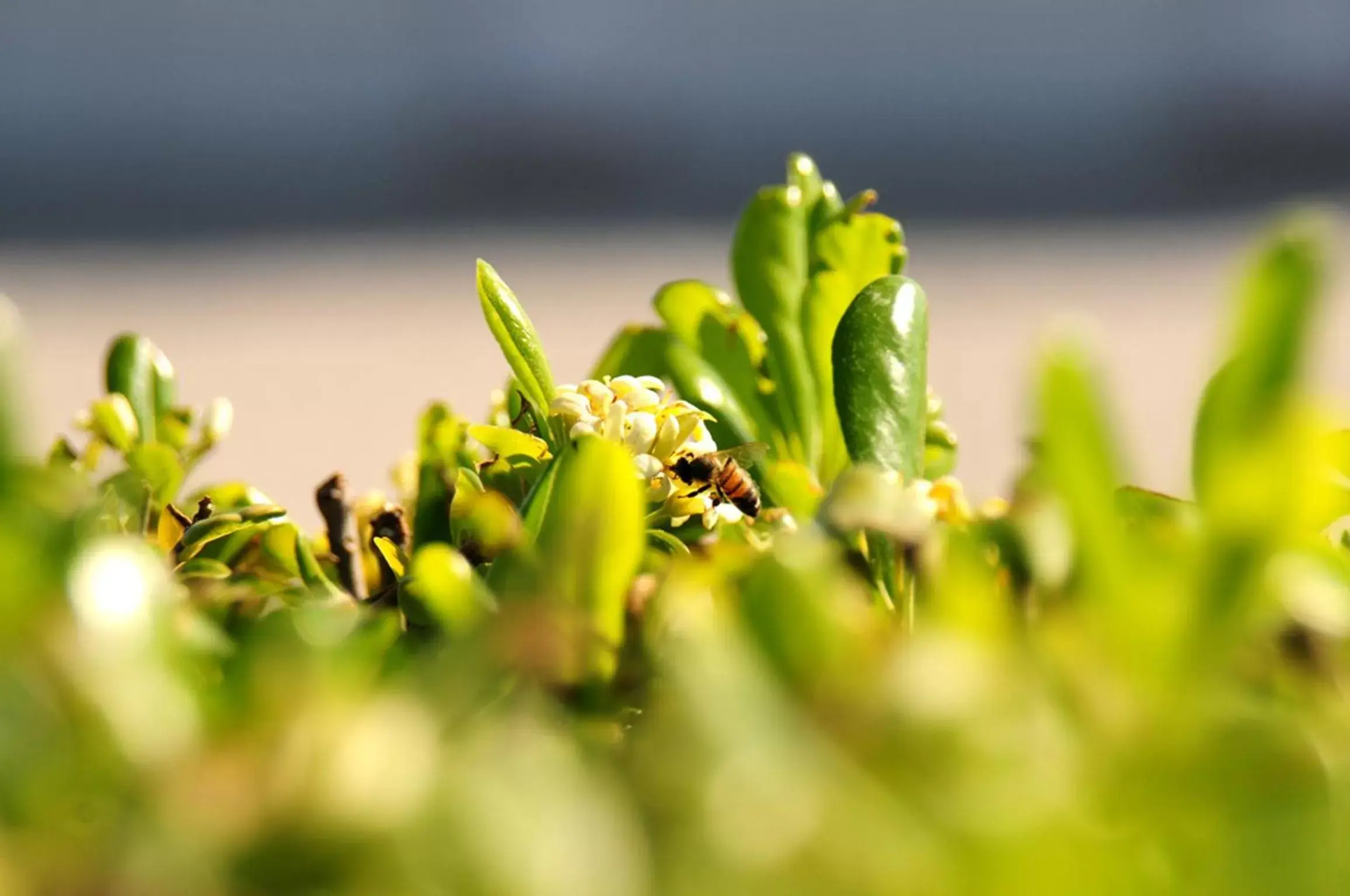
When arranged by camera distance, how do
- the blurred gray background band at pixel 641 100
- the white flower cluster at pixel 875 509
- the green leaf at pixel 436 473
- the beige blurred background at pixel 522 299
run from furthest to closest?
the blurred gray background band at pixel 641 100, the beige blurred background at pixel 522 299, the green leaf at pixel 436 473, the white flower cluster at pixel 875 509

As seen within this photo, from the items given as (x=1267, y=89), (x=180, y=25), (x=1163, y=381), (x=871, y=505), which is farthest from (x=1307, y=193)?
(x=871, y=505)

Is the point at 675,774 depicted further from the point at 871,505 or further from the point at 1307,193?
the point at 1307,193

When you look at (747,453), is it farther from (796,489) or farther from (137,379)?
(137,379)

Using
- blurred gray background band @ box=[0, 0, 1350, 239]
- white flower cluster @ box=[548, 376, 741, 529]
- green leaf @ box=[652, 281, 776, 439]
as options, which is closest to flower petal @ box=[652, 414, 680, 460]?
white flower cluster @ box=[548, 376, 741, 529]

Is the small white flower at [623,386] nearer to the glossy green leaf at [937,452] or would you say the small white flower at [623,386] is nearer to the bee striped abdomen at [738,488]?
the bee striped abdomen at [738,488]

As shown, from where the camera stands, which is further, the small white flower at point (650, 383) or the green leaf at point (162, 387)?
the green leaf at point (162, 387)

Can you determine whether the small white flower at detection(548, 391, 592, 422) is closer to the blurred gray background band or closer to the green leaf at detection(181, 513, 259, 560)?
the green leaf at detection(181, 513, 259, 560)

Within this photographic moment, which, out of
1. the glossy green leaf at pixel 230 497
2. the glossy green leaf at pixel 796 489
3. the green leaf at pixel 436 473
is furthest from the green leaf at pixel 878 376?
the glossy green leaf at pixel 230 497
